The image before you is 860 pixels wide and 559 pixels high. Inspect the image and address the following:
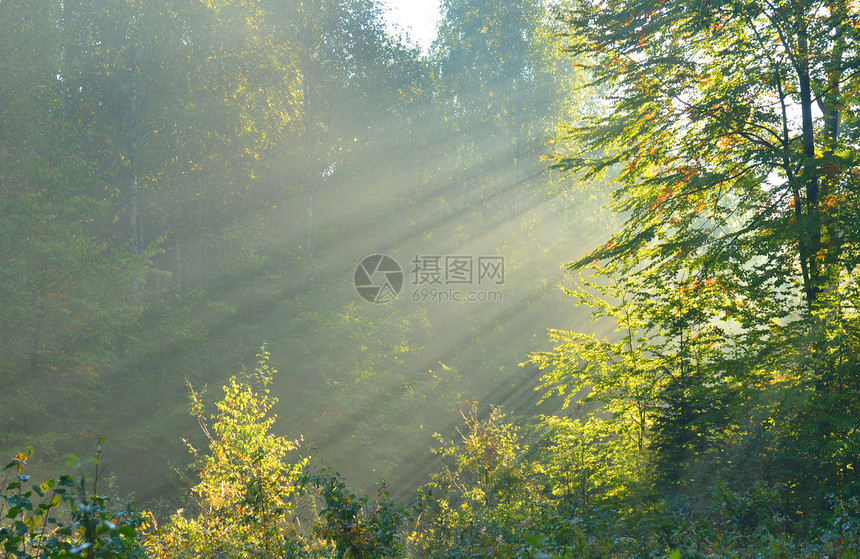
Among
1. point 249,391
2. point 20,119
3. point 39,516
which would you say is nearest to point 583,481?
point 249,391

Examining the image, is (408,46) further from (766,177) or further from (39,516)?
(39,516)

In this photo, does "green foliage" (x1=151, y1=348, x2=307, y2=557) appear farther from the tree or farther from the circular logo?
the circular logo

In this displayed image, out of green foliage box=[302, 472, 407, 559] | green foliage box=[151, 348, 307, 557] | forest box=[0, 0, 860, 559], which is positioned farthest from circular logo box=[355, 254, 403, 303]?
→ green foliage box=[302, 472, 407, 559]

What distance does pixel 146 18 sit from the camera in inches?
639

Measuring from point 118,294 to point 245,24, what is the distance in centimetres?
1034

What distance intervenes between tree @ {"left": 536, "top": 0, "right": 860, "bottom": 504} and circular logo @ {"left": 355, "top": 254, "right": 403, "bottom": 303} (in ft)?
40.7

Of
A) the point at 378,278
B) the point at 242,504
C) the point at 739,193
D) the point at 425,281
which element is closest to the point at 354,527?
the point at 242,504

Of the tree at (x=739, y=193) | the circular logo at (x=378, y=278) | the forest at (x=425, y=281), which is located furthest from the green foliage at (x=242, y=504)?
the circular logo at (x=378, y=278)

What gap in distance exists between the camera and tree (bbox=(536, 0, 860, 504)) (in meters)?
5.26

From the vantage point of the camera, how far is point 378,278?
19766 mm

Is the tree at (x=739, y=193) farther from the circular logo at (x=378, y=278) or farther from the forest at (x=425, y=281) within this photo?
the circular logo at (x=378, y=278)

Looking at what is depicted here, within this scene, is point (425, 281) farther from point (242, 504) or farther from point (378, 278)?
point (242, 504)

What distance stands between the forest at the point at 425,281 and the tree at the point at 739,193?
5cm

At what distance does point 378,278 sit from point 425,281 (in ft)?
8.15
